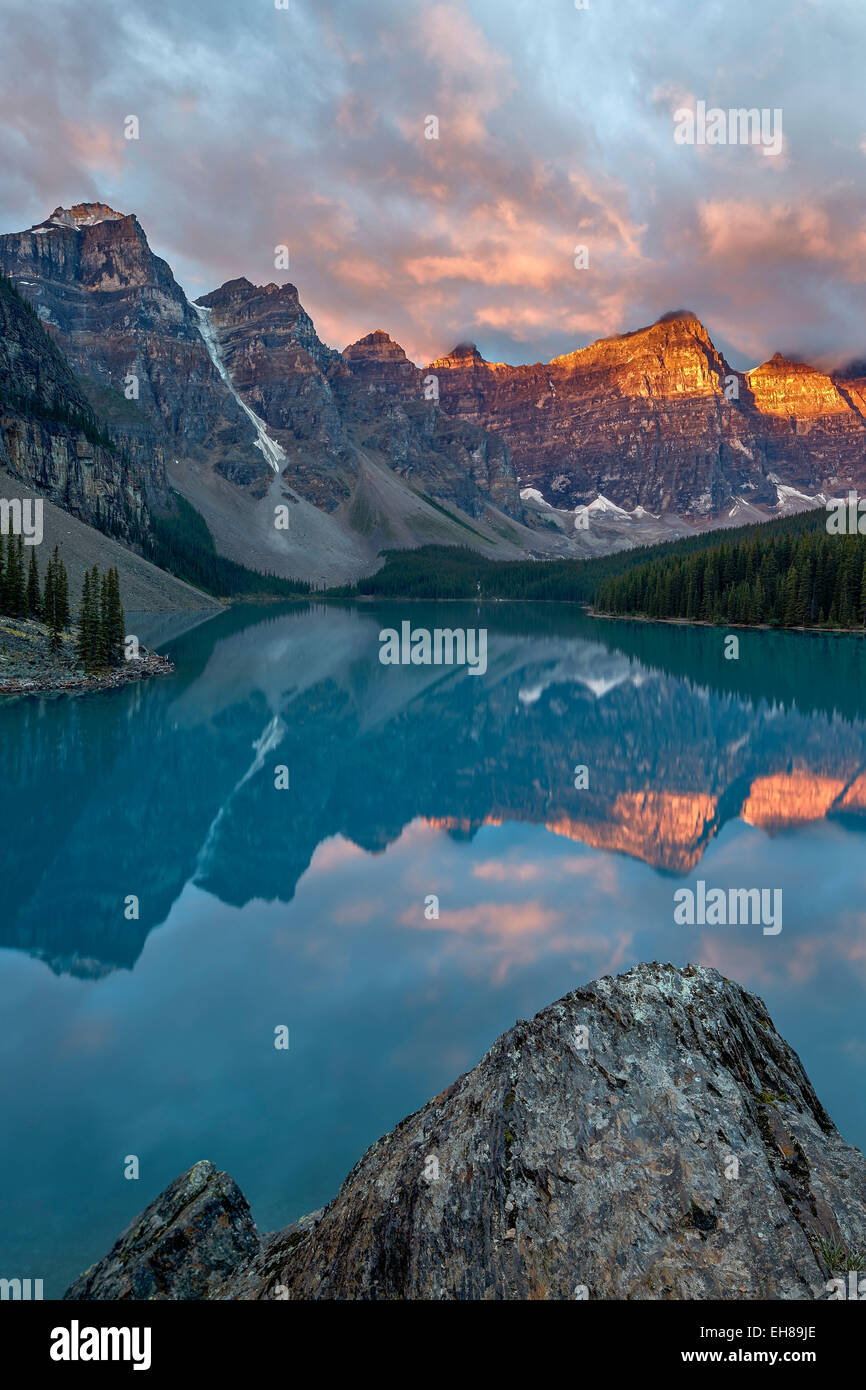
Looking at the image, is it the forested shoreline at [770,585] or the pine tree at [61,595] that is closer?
the pine tree at [61,595]

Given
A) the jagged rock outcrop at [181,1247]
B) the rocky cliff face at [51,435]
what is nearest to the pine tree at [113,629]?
the jagged rock outcrop at [181,1247]

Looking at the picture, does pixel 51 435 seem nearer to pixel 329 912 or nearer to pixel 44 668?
pixel 44 668

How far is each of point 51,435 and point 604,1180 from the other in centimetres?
16253

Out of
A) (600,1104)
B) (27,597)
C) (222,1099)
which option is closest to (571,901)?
(222,1099)

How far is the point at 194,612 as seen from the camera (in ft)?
464

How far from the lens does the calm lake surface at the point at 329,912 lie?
10.3m

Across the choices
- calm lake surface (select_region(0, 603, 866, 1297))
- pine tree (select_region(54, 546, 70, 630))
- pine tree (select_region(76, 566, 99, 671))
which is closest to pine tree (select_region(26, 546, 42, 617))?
pine tree (select_region(54, 546, 70, 630))

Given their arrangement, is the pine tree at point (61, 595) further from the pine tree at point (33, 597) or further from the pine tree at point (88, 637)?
the pine tree at point (88, 637)

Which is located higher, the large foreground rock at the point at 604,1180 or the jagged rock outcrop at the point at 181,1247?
the large foreground rock at the point at 604,1180

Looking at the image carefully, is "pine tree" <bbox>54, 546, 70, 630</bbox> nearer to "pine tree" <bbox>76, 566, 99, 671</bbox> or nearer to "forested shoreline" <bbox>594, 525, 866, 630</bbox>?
"pine tree" <bbox>76, 566, 99, 671</bbox>

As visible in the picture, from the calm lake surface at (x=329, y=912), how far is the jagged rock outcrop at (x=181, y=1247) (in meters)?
1.38

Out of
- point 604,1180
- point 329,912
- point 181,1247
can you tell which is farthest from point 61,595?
point 604,1180

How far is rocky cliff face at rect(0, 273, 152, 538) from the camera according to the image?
129125 mm
